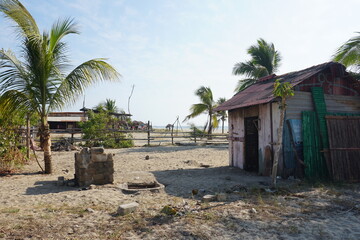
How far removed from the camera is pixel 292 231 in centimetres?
381

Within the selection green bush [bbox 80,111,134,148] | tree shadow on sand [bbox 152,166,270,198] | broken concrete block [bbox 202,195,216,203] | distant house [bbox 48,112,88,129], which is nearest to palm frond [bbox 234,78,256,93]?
green bush [bbox 80,111,134,148]

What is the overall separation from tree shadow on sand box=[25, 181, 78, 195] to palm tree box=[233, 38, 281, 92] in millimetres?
15258

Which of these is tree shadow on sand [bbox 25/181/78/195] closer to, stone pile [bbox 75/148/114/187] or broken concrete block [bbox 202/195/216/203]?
stone pile [bbox 75/148/114/187]

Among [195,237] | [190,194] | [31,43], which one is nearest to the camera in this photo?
[195,237]

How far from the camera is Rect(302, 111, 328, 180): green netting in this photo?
7594mm

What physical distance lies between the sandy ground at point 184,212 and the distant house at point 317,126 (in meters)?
0.79

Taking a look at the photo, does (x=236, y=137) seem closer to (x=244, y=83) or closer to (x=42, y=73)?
(x=42, y=73)

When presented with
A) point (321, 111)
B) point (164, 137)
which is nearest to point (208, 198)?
point (321, 111)

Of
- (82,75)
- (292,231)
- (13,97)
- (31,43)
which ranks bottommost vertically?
(292,231)

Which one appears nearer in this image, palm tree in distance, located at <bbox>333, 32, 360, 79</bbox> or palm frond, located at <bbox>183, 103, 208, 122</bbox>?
palm tree in distance, located at <bbox>333, 32, 360, 79</bbox>

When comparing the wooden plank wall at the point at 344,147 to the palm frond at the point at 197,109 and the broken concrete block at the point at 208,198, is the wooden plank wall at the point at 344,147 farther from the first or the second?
the palm frond at the point at 197,109

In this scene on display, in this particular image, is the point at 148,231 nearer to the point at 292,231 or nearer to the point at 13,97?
the point at 292,231

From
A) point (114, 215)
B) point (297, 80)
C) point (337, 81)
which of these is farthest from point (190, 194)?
point (337, 81)

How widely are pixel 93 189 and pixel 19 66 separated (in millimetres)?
4564
